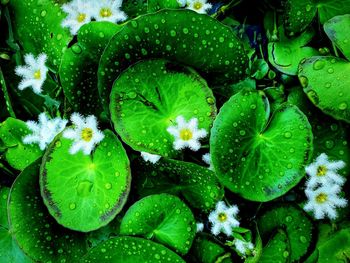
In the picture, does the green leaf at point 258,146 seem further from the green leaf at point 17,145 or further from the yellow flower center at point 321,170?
the green leaf at point 17,145

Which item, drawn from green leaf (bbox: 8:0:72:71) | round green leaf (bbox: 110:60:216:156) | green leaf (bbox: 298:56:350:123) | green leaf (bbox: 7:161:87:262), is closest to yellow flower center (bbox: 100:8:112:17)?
green leaf (bbox: 8:0:72:71)

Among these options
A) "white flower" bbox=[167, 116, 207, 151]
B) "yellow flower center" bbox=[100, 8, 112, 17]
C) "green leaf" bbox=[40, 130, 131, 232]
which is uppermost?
"yellow flower center" bbox=[100, 8, 112, 17]

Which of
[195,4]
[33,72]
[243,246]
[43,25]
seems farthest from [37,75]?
[243,246]

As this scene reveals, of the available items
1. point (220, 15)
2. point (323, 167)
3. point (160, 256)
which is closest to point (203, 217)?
point (160, 256)

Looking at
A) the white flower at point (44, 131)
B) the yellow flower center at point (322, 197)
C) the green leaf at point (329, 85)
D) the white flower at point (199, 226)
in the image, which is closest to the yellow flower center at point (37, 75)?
the white flower at point (44, 131)

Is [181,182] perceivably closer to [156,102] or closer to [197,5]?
[156,102]

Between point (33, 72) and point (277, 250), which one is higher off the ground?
point (33, 72)

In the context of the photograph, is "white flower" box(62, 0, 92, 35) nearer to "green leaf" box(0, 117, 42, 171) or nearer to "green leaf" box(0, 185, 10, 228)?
"green leaf" box(0, 117, 42, 171)
